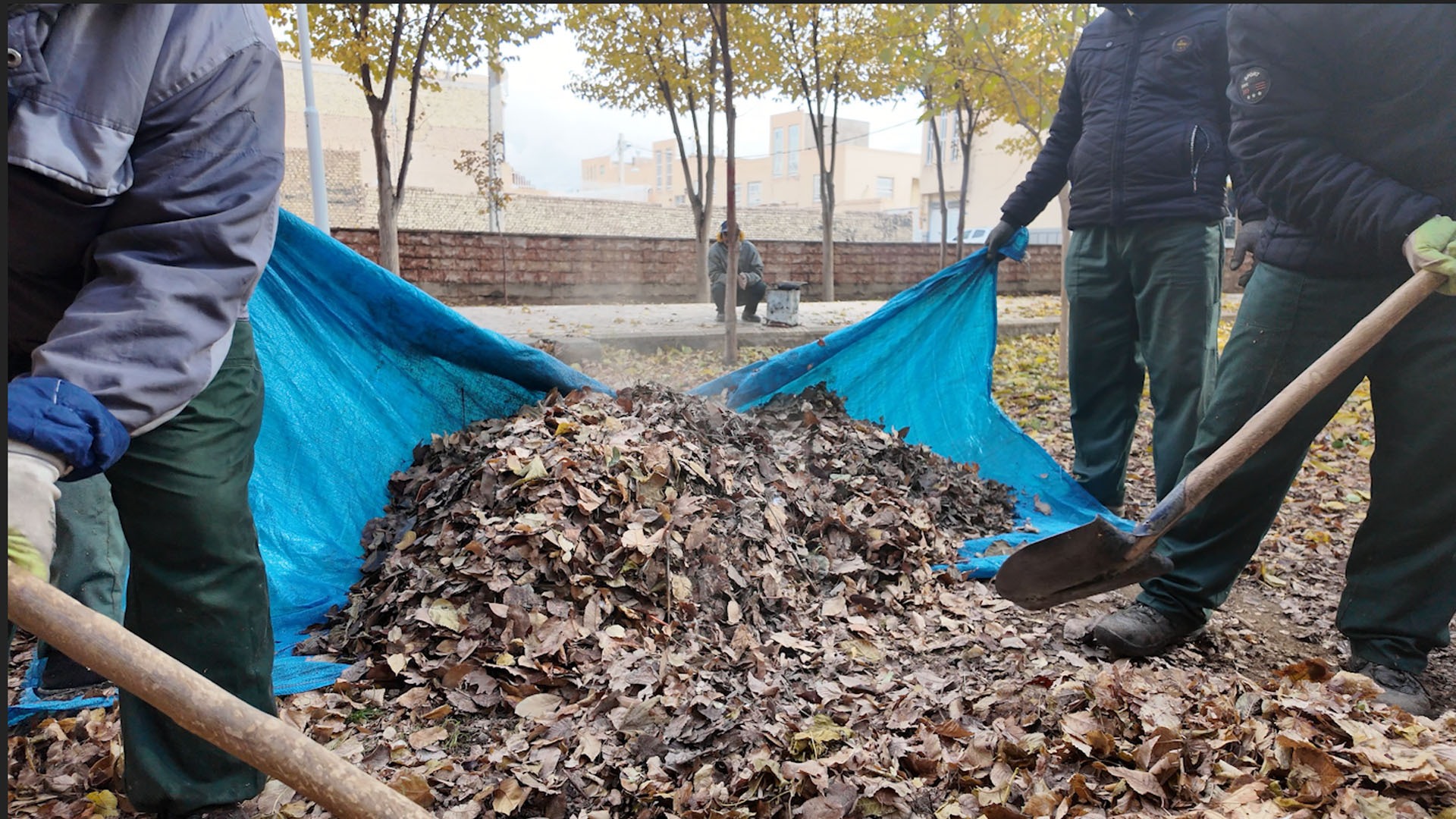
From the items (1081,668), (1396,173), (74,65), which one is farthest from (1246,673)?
(74,65)

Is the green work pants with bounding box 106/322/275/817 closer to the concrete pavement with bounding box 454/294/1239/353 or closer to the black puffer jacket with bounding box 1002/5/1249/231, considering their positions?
the black puffer jacket with bounding box 1002/5/1249/231

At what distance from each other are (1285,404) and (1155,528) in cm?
42

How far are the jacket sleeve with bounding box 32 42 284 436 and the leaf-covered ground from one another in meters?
0.96

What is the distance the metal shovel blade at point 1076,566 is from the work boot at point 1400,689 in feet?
1.89

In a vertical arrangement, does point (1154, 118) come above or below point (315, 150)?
below

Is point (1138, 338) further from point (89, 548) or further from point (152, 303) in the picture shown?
point (89, 548)

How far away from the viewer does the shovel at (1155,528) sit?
6.61 ft

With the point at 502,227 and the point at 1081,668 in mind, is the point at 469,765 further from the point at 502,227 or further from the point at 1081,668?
the point at 502,227

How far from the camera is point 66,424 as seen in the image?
4.09 feet

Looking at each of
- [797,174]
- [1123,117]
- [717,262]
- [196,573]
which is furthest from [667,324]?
[797,174]

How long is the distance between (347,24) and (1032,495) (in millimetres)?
6620

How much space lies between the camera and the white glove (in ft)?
3.95

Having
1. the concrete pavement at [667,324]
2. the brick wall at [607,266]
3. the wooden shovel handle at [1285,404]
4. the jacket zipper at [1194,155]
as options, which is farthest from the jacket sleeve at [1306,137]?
the brick wall at [607,266]

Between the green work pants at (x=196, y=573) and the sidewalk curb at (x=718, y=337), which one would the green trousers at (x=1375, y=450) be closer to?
the green work pants at (x=196, y=573)
